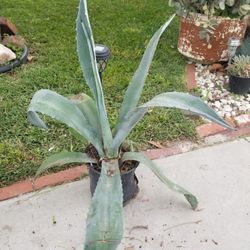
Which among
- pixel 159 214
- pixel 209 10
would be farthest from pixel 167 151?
pixel 209 10

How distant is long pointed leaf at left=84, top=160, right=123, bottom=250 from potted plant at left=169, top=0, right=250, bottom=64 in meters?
1.87

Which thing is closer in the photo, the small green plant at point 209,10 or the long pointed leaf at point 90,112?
the long pointed leaf at point 90,112

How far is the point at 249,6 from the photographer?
11.1ft

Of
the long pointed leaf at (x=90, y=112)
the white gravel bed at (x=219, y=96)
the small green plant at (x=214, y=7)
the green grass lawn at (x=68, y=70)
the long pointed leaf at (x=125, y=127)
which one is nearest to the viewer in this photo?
the long pointed leaf at (x=125, y=127)

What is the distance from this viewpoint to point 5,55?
3523 millimetres

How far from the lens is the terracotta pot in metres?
3.46

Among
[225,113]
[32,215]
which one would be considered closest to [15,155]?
[32,215]

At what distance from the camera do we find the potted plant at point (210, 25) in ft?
11.1

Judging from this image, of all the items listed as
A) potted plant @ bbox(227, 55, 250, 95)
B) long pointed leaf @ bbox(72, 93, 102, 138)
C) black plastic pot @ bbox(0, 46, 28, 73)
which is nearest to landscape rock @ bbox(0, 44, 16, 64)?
black plastic pot @ bbox(0, 46, 28, 73)

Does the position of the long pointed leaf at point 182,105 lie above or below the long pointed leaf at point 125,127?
above

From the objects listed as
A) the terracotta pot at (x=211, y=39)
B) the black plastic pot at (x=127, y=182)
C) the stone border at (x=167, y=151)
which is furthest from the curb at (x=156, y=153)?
the terracotta pot at (x=211, y=39)

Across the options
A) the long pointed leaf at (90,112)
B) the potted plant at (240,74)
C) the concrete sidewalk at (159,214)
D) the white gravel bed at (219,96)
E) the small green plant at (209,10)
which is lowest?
the concrete sidewalk at (159,214)

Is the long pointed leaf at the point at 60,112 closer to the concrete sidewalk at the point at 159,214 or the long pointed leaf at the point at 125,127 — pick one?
the long pointed leaf at the point at 125,127

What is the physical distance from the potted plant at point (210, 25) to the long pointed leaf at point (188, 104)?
5.34 ft
